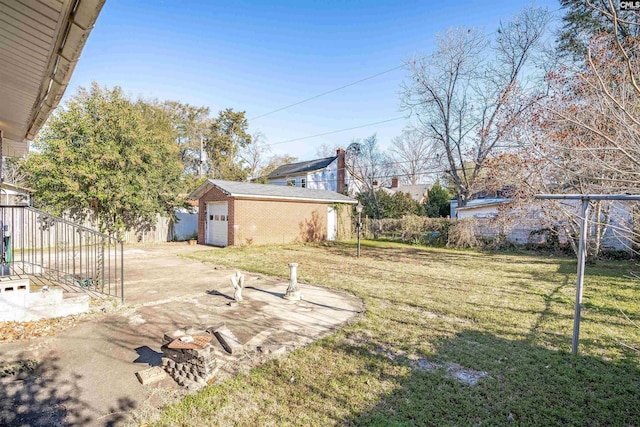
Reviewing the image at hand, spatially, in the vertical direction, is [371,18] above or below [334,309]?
above

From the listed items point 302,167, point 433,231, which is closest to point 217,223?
point 433,231

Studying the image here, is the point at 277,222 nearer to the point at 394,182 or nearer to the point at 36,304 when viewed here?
the point at 36,304

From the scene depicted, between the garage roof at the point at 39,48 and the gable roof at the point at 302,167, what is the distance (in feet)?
82.1

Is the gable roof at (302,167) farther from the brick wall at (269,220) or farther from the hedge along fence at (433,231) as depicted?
the brick wall at (269,220)

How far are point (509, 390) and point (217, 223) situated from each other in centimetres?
1484

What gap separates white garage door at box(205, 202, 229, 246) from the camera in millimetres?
15405

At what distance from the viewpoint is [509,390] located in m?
3.18

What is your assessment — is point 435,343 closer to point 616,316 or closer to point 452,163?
point 616,316

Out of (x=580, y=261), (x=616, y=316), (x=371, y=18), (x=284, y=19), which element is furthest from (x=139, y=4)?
(x=616, y=316)

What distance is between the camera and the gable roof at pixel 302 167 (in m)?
28.9

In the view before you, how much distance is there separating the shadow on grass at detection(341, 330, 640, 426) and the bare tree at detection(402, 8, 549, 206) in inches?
546

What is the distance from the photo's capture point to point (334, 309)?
228 inches

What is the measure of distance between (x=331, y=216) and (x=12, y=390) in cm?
1680

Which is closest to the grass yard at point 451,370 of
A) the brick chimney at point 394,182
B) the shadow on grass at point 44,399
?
the shadow on grass at point 44,399
